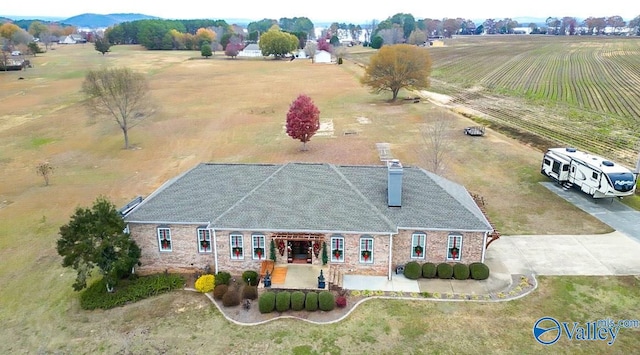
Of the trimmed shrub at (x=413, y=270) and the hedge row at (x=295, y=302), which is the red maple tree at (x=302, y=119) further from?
the hedge row at (x=295, y=302)

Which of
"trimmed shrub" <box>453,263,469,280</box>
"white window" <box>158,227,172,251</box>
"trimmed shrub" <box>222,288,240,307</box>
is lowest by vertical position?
"trimmed shrub" <box>222,288,240,307</box>

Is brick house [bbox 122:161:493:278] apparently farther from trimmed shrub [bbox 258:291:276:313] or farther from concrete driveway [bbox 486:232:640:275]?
concrete driveway [bbox 486:232:640:275]

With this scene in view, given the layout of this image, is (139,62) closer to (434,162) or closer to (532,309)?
(434,162)

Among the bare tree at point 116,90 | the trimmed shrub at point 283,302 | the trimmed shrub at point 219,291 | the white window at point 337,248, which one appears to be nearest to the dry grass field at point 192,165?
the trimmed shrub at point 219,291

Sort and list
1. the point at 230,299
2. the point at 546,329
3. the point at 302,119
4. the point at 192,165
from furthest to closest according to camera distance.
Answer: the point at 302,119 < the point at 192,165 < the point at 230,299 < the point at 546,329

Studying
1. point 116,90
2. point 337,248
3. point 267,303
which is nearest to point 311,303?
point 267,303

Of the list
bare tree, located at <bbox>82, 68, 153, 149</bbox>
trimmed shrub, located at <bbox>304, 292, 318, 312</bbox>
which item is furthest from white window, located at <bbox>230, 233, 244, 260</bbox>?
bare tree, located at <bbox>82, 68, 153, 149</bbox>

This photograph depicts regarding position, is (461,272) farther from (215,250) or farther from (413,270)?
(215,250)
